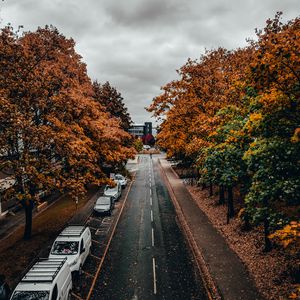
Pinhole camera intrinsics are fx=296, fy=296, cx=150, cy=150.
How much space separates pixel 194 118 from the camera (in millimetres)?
27516

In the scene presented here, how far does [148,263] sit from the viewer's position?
16.5 meters

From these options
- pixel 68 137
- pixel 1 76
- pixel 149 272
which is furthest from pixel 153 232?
pixel 1 76

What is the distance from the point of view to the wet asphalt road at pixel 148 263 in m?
13.6

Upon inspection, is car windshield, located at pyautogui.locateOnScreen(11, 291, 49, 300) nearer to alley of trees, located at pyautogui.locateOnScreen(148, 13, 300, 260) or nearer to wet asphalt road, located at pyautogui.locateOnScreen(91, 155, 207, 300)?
wet asphalt road, located at pyautogui.locateOnScreen(91, 155, 207, 300)

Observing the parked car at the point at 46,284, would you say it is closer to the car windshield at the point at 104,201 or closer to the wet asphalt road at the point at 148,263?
the wet asphalt road at the point at 148,263

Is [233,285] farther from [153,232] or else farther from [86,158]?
[86,158]

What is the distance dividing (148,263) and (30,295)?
7.12 metres

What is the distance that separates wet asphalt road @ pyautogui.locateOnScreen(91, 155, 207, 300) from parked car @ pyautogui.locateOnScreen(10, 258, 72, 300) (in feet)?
6.09

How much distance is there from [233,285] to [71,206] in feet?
62.0

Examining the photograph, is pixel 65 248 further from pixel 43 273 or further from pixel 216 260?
pixel 216 260

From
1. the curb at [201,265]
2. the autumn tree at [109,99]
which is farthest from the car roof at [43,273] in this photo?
the autumn tree at [109,99]

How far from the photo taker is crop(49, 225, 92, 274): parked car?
14867mm

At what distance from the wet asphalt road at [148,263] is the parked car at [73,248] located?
1324 millimetres

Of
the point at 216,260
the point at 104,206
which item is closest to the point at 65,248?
the point at 216,260
